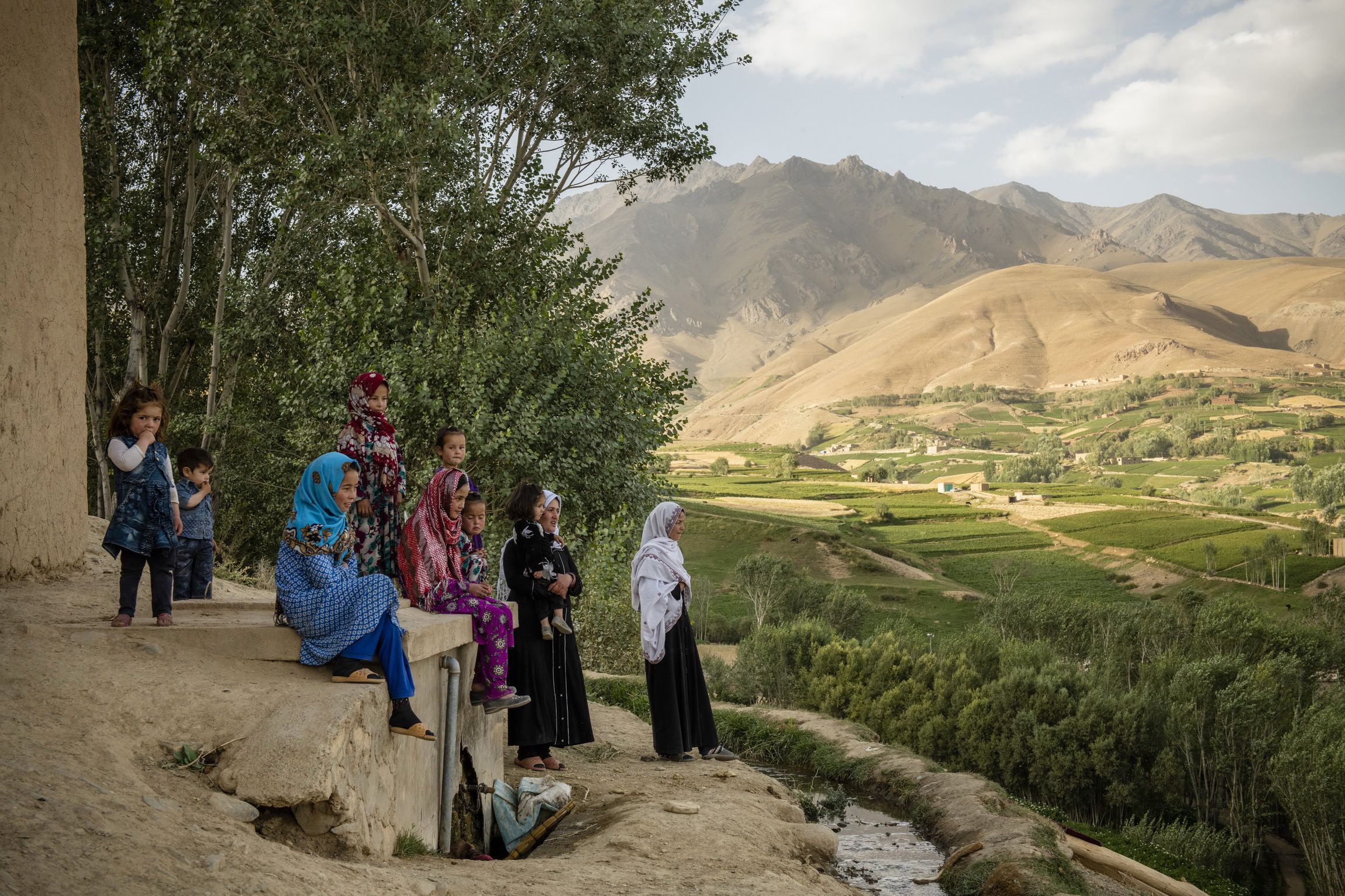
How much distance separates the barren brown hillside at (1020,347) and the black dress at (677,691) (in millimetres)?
136211

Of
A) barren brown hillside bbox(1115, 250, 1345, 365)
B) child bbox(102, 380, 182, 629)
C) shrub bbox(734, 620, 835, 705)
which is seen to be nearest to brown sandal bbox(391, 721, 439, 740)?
child bbox(102, 380, 182, 629)

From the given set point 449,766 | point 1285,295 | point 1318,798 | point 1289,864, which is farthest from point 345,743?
point 1285,295

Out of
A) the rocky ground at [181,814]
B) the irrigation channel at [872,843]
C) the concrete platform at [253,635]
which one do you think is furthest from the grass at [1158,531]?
the concrete platform at [253,635]

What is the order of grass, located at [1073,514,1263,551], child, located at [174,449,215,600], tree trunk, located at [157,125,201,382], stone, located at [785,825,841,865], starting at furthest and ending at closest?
grass, located at [1073,514,1263,551], tree trunk, located at [157,125,201,382], child, located at [174,449,215,600], stone, located at [785,825,841,865]

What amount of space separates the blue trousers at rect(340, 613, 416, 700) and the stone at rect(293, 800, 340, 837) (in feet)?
2.08

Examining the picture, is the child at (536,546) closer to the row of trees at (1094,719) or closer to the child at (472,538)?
the child at (472,538)

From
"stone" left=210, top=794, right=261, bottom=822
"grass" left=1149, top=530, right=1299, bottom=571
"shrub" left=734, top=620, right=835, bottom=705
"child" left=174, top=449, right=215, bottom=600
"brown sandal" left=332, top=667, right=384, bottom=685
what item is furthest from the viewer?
"grass" left=1149, top=530, right=1299, bottom=571

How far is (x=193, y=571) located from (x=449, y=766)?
313 centimetres

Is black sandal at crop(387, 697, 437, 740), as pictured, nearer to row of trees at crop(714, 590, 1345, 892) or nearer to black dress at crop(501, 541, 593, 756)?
black dress at crop(501, 541, 593, 756)

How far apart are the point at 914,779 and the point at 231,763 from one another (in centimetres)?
707

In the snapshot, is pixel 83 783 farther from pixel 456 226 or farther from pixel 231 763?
pixel 456 226

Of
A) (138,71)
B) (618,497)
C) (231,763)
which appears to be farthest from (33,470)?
(138,71)

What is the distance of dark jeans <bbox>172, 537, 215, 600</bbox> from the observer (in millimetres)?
6766

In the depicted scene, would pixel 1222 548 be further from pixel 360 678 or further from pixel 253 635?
pixel 253 635
